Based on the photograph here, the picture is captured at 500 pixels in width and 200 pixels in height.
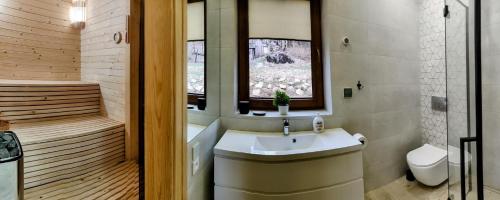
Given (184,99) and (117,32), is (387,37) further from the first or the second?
(117,32)

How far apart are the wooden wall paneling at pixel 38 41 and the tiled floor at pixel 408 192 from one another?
383 cm

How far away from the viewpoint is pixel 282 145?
5.25 feet

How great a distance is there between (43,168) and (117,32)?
136cm

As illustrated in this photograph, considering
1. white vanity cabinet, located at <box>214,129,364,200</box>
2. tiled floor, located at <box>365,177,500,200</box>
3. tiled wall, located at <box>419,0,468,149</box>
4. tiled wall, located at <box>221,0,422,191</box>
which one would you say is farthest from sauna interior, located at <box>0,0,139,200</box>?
tiled wall, located at <box>419,0,468,149</box>

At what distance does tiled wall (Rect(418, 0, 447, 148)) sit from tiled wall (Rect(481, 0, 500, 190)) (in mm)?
361

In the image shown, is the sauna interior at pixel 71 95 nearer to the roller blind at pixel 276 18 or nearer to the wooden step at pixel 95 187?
the wooden step at pixel 95 187

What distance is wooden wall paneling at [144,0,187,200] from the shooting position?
615 mm

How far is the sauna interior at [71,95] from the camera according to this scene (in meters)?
1.42

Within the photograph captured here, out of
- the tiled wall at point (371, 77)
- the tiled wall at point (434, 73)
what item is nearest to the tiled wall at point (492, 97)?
the tiled wall at point (434, 73)

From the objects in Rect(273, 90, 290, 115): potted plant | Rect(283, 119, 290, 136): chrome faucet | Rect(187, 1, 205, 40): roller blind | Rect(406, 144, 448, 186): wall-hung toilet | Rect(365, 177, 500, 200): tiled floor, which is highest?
Rect(187, 1, 205, 40): roller blind

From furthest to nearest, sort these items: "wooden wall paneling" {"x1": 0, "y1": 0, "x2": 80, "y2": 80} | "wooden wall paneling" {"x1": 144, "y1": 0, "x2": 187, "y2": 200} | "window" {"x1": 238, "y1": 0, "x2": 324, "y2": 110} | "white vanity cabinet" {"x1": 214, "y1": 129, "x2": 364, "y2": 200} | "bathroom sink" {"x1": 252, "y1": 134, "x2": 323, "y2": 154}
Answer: "wooden wall paneling" {"x1": 0, "y1": 0, "x2": 80, "y2": 80} → "window" {"x1": 238, "y1": 0, "x2": 324, "y2": 110} → "bathroom sink" {"x1": 252, "y1": 134, "x2": 323, "y2": 154} → "white vanity cabinet" {"x1": 214, "y1": 129, "x2": 364, "y2": 200} → "wooden wall paneling" {"x1": 144, "y1": 0, "x2": 187, "y2": 200}

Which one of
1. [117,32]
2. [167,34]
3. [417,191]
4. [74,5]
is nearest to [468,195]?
[417,191]

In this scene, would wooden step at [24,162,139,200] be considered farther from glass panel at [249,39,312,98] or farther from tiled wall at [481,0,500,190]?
tiled wall at [481,0,500,190]

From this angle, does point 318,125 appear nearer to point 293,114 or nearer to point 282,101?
point 293,114
